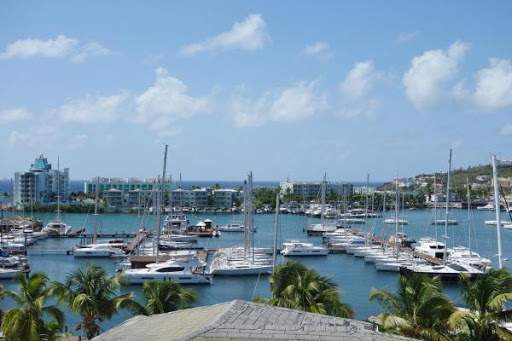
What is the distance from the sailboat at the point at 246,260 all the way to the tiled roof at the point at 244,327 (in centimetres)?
4336

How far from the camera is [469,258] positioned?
65.6m

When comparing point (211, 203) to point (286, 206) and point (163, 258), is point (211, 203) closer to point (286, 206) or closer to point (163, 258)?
point (286, 206)

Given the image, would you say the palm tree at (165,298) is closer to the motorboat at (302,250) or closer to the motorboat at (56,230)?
the motorboat at (302,250)

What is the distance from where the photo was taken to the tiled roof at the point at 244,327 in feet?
48.5

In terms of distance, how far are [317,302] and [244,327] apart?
10213mm

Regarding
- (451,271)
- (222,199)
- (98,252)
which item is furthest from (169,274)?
(222,199)

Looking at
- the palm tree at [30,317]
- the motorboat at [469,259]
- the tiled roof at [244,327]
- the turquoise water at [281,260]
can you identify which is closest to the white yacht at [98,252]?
the turquoise water at [281,260]

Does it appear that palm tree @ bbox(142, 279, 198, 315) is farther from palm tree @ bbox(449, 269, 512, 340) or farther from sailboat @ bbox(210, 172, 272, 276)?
sailboat @ bbox(210, 172, 272, 276)

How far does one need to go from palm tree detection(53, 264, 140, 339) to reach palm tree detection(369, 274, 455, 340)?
9418 mm

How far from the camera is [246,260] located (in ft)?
216

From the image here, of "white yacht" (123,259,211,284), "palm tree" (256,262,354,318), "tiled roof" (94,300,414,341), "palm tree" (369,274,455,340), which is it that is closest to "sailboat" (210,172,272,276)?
"white yacht" (123,259,211,284)

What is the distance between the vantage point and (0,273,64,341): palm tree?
19641mm

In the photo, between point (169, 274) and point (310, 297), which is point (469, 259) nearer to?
point (169, 274)

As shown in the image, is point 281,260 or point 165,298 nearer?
point 165,298
